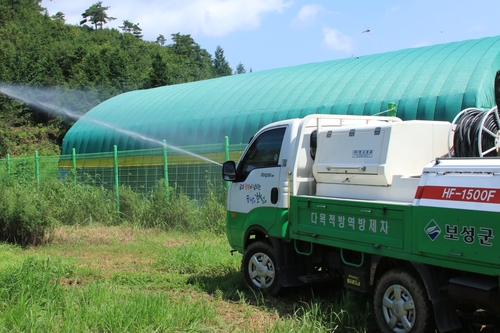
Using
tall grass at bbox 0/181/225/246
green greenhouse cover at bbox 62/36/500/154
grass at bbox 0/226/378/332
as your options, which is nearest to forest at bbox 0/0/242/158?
green greenhouse cover at bbox 62/36/500/154

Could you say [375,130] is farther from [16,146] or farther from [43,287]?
[16,146]

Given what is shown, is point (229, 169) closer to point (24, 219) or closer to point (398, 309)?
point (398, 309)

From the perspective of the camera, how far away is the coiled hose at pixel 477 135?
555cm

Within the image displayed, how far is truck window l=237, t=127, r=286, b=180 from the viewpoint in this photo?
6867 millimetres

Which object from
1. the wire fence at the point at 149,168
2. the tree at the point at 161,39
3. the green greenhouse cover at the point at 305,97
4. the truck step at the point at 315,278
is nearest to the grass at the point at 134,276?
the truck step at the point at 315,278

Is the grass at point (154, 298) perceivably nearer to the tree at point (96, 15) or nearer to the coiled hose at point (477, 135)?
the coiled hose at point (477, 135)

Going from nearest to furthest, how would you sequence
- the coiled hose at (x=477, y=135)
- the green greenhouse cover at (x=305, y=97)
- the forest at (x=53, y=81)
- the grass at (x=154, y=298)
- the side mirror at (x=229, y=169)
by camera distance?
the grass at (x=154, y=298) < the coiled hose at (x=477, y=135) < the side mirror at (x=229, y=169) < the green greenhouse cover at (x=305, y=97) < the forest at (x=53, y=81)

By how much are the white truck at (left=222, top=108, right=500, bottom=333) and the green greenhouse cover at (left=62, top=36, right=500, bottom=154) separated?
512 cm

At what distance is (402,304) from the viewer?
5.01 meters

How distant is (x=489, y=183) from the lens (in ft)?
13.8

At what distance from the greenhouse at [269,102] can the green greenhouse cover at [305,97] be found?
3 cm

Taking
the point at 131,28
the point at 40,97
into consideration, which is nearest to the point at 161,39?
the point at 131,28

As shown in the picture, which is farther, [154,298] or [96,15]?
[96,15]

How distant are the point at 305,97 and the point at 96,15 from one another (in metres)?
101
